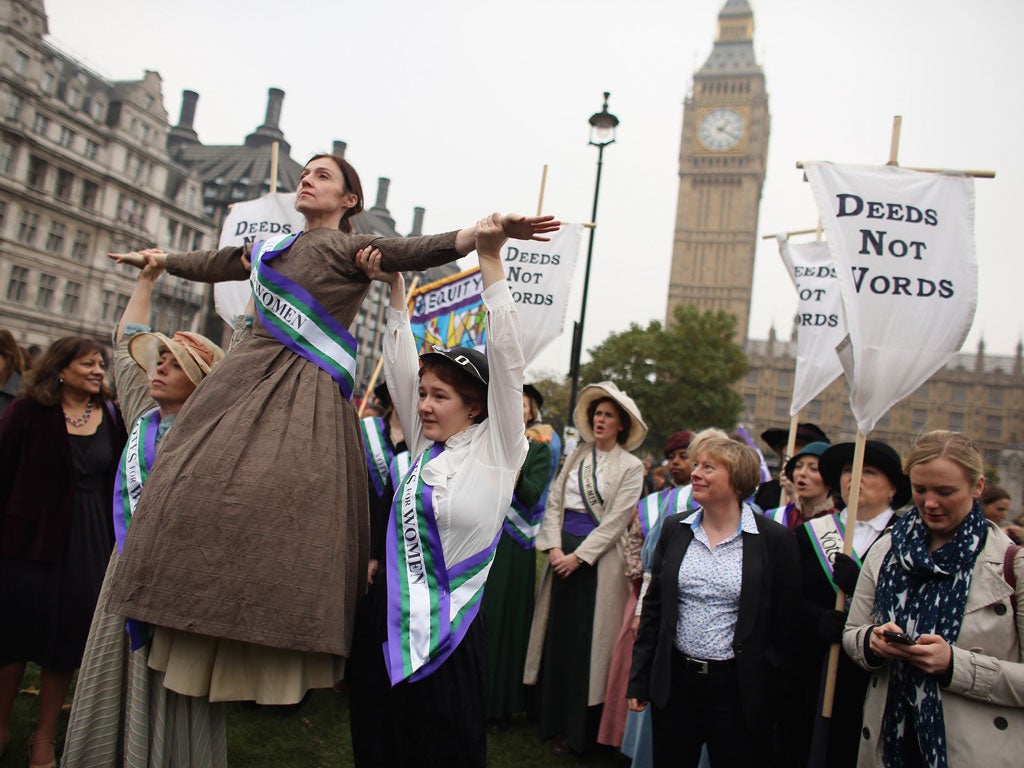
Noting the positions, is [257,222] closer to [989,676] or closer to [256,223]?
[256,223]

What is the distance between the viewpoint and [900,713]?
288cm

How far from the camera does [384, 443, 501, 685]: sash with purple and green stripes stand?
2.45 meters

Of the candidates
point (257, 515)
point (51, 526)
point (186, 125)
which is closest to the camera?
point (257, 515)

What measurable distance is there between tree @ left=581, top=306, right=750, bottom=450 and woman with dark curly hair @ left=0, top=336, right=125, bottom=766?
42.6m

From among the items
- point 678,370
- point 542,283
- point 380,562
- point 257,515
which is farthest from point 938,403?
point 257,515

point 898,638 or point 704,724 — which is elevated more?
point 898,638

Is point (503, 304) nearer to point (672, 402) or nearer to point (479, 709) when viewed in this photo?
point (479, 709)

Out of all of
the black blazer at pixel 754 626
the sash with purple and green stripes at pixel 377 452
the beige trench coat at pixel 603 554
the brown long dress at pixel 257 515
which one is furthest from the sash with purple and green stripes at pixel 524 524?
the brown long dress at pixel 257 515

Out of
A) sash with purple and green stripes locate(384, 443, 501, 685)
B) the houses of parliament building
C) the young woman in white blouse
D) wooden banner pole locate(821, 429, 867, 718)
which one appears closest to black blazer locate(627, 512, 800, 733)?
wooden banner pole locate(821, 429, 867, 718)

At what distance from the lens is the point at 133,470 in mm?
3012

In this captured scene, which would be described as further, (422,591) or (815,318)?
(815,318)

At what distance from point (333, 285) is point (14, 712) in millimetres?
3536

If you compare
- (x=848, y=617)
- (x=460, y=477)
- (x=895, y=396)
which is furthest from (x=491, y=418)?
(x=895, y=396)

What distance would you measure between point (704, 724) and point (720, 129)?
322ft
